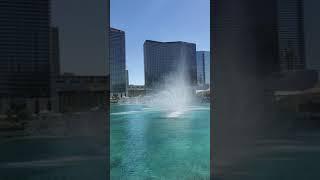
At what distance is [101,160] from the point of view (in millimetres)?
9797

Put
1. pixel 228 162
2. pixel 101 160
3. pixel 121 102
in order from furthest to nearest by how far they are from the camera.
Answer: pixel 121 102
pixel 101 160
pixel 228 162

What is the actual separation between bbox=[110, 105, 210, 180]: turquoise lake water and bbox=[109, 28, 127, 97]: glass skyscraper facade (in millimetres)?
1070

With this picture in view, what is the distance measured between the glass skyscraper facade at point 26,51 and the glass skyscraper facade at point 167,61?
1097 cm

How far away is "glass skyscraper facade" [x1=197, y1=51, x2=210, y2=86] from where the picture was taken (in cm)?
2334

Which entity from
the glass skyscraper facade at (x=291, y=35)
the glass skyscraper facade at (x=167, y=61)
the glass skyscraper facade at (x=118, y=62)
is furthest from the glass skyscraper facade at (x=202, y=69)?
the glass skyscraper facade at (x=291, y=35)

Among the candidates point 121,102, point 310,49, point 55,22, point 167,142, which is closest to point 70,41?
point 55,22

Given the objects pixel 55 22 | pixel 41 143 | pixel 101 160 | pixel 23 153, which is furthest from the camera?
pixel 55 22

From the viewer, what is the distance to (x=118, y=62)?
20.5 meters

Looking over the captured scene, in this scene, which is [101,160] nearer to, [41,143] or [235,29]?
[41,143]

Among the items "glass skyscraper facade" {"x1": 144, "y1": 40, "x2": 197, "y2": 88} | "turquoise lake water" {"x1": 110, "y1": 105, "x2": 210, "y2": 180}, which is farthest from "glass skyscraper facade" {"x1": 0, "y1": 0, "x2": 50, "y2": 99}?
"glass skyscraper facade" {"x1": 144, "y1": 40, "x2": 197, "y2": 88}

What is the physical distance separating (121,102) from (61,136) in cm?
1031

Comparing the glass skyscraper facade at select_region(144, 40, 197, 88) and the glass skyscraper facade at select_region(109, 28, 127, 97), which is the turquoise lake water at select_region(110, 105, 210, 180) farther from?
the glass skyscraper facade at select_region(144, 40, 197, 88)

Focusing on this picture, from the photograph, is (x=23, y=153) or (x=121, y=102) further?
(x=121, y=102)

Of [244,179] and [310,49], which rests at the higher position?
Result: [310,49]
